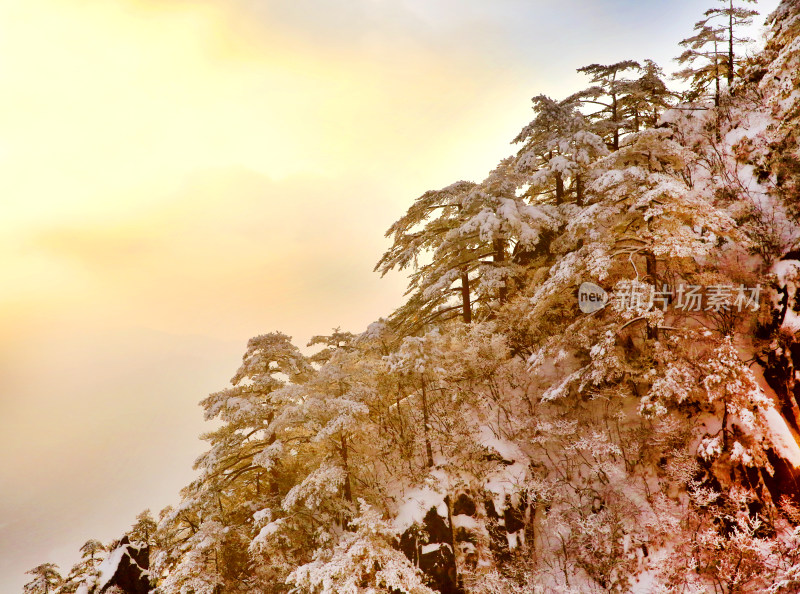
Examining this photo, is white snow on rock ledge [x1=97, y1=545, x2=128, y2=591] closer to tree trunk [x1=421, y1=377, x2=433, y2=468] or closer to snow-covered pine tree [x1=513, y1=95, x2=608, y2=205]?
tree trunk [x1=421, y1=377, x2=433, y2=468]

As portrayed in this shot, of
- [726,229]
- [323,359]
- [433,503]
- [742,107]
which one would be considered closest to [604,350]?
[726,229]

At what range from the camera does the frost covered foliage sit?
1260 centimetres

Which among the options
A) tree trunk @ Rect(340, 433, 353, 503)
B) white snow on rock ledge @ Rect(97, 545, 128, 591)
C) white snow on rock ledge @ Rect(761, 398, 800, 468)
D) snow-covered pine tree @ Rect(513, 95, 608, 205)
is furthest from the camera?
snow-covered pine tree @ Rect(513, 95, 608, 205)

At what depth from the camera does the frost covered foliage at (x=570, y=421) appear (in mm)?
12602

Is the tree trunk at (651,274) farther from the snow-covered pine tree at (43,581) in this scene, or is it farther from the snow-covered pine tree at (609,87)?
the snow-covered pine tree at (43,581)

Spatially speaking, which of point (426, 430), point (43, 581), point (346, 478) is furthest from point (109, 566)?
point (426, 430)

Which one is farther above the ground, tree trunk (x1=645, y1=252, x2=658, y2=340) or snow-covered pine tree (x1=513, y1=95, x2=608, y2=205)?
snow-covered pine tree (x1=513, y1=95, x2=608, y2=205)

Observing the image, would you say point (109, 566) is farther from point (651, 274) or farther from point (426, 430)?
point (651, 274)

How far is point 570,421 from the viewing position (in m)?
15.8

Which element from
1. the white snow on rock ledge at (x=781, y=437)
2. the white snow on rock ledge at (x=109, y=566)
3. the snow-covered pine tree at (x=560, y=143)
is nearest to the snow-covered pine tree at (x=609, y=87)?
the snow-covered pine tree at (x=560, y=143)

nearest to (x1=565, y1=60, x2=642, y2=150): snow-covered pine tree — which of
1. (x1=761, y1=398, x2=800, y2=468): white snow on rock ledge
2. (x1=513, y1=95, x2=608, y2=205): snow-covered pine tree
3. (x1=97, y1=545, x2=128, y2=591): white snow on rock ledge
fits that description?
(x1=513, y1=95, x2=608, y2=205): snow-covered pine tree

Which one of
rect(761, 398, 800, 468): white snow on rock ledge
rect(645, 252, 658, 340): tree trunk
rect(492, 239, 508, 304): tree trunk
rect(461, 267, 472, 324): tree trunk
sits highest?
rect(492, 239, 508, 304): tree trunk

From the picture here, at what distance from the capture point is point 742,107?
21.0m

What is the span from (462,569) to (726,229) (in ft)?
47.6
